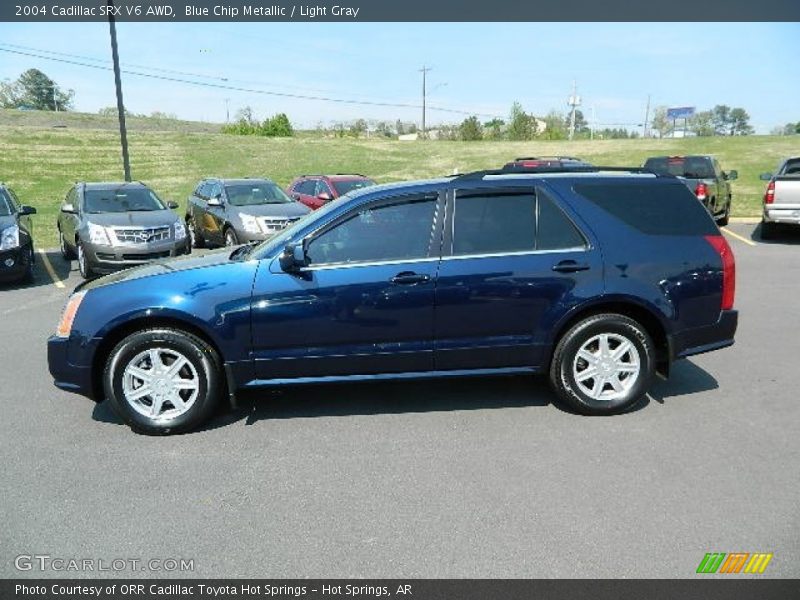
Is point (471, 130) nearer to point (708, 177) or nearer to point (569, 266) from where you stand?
point (708, 177)

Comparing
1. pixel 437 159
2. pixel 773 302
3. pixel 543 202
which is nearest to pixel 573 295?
pixel 543 202

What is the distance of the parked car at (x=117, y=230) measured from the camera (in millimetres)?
9328

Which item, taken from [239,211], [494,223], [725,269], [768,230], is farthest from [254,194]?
[768,230]

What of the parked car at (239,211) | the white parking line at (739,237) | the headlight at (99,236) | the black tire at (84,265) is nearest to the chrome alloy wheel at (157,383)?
the headlight at (99,236)

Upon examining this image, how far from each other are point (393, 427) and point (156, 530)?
1642mm

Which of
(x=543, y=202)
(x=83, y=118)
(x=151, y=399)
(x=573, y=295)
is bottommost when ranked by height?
(x=151, y=399)

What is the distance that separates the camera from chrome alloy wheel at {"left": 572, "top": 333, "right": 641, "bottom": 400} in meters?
4.25

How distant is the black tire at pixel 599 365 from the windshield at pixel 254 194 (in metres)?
8.76

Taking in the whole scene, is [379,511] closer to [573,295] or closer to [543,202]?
[573,295]

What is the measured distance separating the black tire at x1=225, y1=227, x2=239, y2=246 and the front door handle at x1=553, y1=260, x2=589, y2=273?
7886 millimetres

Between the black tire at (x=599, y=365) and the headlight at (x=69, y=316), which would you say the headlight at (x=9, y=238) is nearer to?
the headlight at (x=69, y=316)

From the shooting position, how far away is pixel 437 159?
41094 millimetres

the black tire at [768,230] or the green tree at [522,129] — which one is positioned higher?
the green tree at [522,129]

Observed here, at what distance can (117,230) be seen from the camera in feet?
30.8
